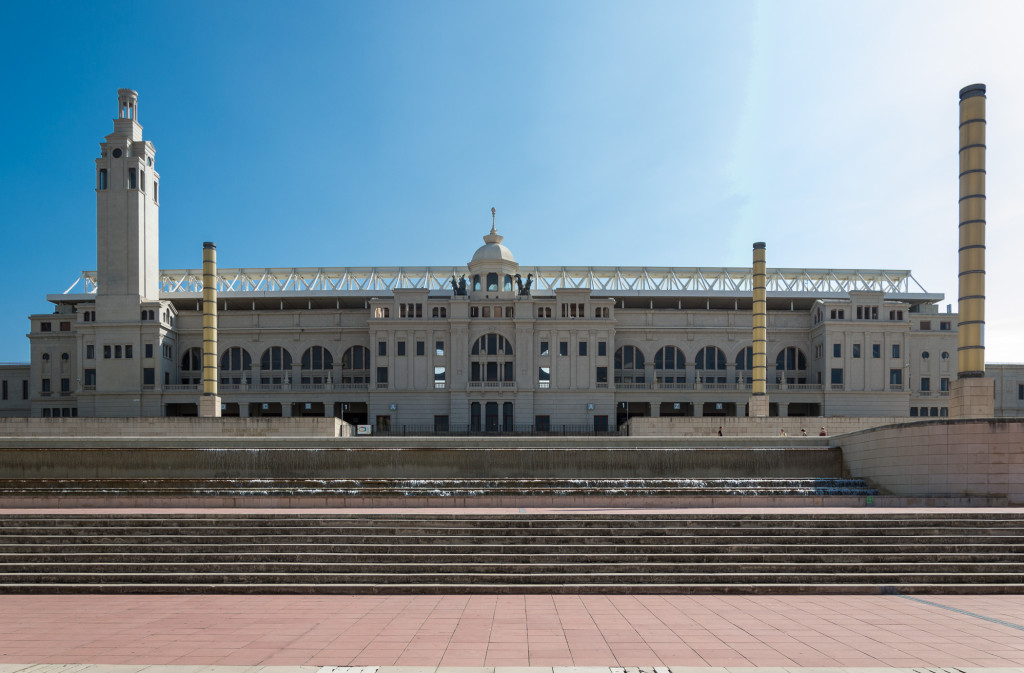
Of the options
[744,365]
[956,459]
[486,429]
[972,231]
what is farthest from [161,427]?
[744,365]

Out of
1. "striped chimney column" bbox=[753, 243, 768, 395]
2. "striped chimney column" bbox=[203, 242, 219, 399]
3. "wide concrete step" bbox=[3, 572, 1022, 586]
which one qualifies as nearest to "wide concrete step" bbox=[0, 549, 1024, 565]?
"wide concrete step" bbox=[3, 572, 1022, 586]

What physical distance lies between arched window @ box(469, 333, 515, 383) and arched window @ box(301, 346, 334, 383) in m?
14.5

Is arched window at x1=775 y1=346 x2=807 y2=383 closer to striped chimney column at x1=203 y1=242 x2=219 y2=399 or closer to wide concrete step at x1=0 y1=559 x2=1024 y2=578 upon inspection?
striped chimney column at x1=203 y1=242 x2=219 y2=399

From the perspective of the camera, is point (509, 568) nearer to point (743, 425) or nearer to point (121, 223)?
point (743, 425)

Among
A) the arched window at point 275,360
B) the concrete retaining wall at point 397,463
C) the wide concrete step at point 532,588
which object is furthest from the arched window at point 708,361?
the wide concrete step at point 532,588

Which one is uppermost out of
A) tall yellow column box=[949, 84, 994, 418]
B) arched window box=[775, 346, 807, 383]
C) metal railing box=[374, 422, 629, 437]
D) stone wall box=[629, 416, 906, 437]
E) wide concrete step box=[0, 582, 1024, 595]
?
tall yellow column box=[949, 84, 994, 418]

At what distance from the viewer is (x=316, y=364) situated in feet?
230

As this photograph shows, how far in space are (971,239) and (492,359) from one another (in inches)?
1525

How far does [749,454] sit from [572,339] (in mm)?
30144

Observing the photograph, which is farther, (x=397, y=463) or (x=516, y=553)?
(x=397, y=463)

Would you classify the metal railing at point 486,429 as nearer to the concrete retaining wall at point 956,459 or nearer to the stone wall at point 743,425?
the stone wall at point 743,425

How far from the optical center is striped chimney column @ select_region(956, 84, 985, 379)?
35.1 meters

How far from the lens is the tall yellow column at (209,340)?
5319 centimetres

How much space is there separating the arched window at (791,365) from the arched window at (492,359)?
25.9 metres
